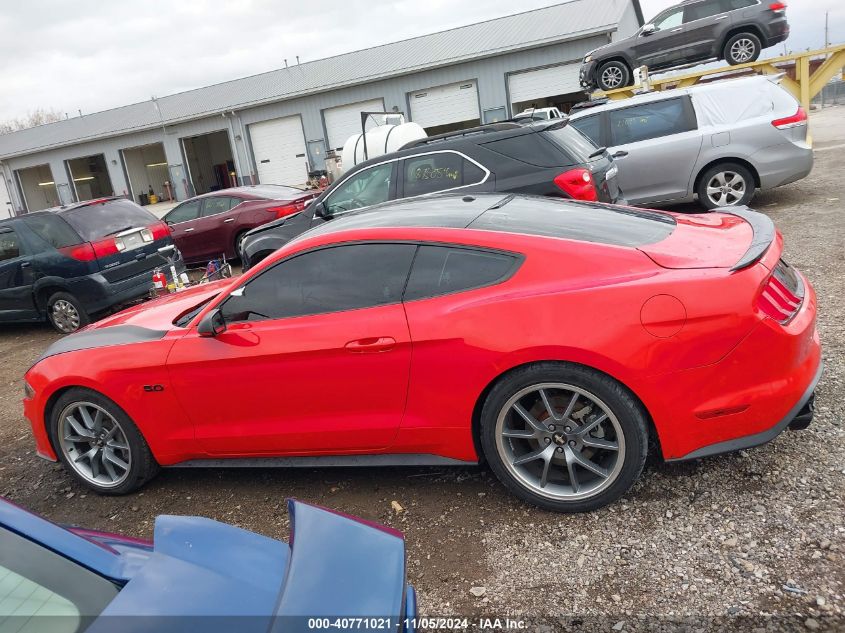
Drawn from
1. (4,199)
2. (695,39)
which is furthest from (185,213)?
(4,199)

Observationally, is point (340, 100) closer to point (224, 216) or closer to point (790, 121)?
point (224, 216)

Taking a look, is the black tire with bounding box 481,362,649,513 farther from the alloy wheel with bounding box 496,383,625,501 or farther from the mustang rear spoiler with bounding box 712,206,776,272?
the mustang rear spoiler with bounding box 712,206,776,272

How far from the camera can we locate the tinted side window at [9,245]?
27.9 feet

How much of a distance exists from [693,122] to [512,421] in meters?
7.50

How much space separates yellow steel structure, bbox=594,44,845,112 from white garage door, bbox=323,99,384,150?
537 inches

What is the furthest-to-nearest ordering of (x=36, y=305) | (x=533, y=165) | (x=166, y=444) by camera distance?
(x=36, y=305), (x=533, y=165), (x=166, y=444)

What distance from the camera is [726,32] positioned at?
1257cm

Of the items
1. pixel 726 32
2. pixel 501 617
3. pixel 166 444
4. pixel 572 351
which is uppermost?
pixel 726 32

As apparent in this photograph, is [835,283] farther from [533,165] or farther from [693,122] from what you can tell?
[693,122]

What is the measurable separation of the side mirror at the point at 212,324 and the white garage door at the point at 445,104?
22132 mm

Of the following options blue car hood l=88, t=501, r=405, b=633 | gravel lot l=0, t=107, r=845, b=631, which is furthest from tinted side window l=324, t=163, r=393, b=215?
blue car hood l=88, t=501, r=405, b=633

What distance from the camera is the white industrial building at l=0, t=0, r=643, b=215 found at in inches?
917

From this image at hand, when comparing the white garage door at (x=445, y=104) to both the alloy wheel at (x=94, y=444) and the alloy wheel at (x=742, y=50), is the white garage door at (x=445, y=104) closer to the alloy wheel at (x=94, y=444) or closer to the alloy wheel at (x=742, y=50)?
the alloy wheel at (x=742, y=50)

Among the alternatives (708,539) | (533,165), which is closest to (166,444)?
(708,539)
